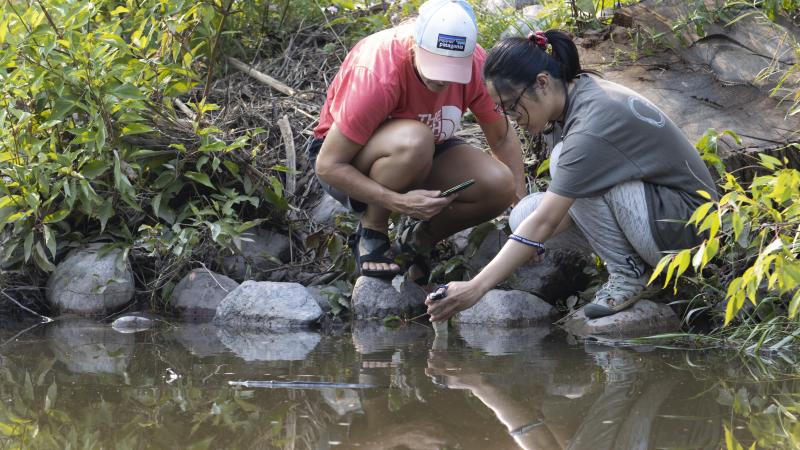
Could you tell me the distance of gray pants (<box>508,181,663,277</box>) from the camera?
3438mm

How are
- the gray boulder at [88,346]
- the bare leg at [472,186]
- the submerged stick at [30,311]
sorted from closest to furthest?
the gray boulder at [88,346] < the bare leg at [472,186] < the submerged stick at [30,311]

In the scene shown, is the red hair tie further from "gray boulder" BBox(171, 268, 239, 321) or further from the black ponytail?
"gray boulder" BBox(171, 268, 239, 321)

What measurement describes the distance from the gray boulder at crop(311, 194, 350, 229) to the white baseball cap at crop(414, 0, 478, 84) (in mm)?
1351

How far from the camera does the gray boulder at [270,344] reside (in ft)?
10.9

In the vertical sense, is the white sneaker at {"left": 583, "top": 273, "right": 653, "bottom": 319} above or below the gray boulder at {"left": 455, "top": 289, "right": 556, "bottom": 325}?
above

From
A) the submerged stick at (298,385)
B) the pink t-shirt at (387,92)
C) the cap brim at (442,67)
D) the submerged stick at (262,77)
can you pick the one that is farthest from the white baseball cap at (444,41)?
the submerged stick at (262,77)

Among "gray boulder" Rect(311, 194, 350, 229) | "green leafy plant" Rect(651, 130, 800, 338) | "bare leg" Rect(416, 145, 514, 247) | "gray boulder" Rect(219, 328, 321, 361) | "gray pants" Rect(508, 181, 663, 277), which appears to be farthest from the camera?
"gray boulder" Rect(311, 194, 350, 229)

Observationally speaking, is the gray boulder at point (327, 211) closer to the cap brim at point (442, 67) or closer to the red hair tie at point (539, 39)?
the cap brim at point (442, 67)

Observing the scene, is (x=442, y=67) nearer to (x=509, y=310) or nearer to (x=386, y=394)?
(x=509, y=310)

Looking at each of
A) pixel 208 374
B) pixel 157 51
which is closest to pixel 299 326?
pixel 208 374

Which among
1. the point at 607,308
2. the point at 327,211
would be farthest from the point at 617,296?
the point at 327,211

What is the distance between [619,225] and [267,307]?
1471mm

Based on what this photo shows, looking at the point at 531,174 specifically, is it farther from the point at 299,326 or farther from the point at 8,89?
the point at 8,89

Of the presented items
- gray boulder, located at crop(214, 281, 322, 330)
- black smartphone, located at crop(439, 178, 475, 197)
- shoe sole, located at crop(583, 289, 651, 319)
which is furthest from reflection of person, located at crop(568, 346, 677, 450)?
gray boulder, located at crop(214, 281, 322, 330)
